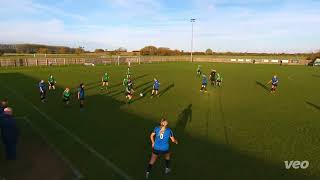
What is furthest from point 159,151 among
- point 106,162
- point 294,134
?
point 294,134

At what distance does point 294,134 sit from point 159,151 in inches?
337

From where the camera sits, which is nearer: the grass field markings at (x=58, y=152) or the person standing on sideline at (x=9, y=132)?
the grass field markings at (x=58, y=152)

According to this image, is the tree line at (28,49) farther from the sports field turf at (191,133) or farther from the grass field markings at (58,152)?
the grass field markings at (58,152)

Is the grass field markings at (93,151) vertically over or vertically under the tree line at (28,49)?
under

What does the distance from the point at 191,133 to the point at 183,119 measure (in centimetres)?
289

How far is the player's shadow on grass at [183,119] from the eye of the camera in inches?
585

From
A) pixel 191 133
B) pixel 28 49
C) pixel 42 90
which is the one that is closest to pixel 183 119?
pixel 191 133

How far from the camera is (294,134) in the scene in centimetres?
1440

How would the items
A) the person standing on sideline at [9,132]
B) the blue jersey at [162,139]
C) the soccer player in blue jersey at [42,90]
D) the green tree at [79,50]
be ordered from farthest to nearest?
the green tree at [79,50] → the soccer player in blue jersey at [42,90] → the person standing on sideline at [9,132] → the blue jersey at [162,139]

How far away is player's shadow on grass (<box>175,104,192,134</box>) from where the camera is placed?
1487 centimetres

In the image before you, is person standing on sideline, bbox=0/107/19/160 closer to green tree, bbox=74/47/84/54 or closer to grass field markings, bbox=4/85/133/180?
grass field markings, bbox=4/85/133/180

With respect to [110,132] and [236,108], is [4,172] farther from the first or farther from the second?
[236,108]

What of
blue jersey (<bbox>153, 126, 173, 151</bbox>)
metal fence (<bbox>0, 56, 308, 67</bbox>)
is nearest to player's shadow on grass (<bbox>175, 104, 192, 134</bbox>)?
blue jersey (<bbox>153, 126, 173, 151</bbox>)

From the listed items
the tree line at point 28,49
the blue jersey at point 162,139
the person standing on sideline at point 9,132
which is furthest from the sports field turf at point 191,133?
the tree line at point 28,49
